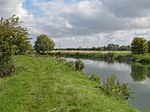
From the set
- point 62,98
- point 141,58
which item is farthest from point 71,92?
point 141,58

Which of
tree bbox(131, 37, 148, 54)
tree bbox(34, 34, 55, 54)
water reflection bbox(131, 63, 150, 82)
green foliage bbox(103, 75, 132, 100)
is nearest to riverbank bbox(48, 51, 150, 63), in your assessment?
tree bbox(131, 37, 148, 54)

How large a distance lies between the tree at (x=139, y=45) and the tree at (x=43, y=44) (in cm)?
3390

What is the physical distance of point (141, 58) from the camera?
371 ft

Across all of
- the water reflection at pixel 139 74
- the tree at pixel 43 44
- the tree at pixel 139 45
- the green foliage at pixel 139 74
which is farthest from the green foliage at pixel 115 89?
the tree at pixel 43 44

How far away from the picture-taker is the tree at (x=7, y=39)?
29.9 m

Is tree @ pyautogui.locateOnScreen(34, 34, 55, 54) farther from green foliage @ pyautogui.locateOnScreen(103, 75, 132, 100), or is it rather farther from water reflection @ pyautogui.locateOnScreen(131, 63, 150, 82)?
green foliage @ pyautogui.locateOnScreen(103, 75, 132, 100)

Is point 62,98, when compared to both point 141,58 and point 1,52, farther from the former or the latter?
point 141,58

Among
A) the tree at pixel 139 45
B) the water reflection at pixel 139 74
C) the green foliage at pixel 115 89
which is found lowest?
the water reflection at pixel 139 74

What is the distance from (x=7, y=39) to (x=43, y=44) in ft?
345

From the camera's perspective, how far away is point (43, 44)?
445 ft

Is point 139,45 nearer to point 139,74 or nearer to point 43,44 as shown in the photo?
point 43,44

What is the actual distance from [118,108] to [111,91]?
5236 millimetres

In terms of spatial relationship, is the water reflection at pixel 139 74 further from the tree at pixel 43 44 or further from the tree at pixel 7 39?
the tree at pixel 43 44

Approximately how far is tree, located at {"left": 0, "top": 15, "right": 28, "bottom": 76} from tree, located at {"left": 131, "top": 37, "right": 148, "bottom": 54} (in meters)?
96.0
